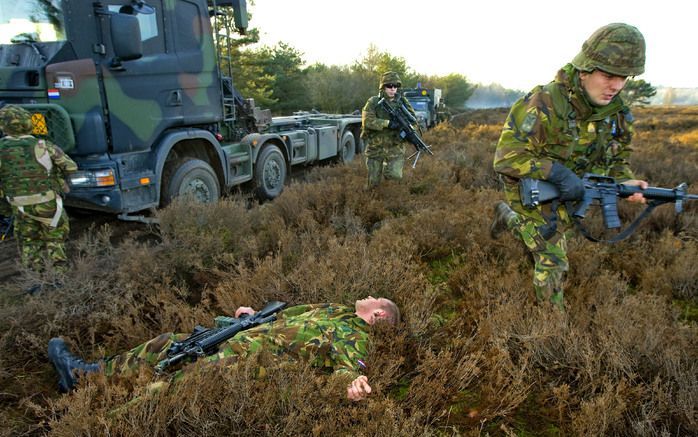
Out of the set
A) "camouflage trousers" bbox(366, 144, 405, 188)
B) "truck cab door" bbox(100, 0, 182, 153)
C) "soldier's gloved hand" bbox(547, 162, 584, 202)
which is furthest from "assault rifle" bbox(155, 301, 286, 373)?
"camouflage trousers" bbox(366, 144, 405, 188)

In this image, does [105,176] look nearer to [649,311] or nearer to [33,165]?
[33,165]

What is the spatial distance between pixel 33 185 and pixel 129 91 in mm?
1432

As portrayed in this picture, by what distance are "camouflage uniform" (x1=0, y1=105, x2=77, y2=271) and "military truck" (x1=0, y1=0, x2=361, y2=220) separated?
315 millimetres

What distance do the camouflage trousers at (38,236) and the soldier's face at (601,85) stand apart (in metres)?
4.61

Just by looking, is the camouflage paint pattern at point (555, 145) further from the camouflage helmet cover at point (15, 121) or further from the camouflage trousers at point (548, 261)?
the camouflage helmet cover at point (15, 121)

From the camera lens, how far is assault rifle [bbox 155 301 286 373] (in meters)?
2.34

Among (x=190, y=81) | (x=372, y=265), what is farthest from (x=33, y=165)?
(x=372, y=265)

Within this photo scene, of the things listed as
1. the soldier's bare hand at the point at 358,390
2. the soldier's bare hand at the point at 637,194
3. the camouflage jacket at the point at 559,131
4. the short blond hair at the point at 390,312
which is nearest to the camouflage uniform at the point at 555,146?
the camouflage jacket at the point at 559,131

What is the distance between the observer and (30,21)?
4227mm

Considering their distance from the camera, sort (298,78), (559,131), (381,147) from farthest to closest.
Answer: (298,78)
(381,147)
(559,131)

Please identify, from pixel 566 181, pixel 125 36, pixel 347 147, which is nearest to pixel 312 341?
pixel 566 181

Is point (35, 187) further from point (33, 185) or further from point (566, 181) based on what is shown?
point (566, 181)

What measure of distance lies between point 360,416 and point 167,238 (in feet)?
9.33

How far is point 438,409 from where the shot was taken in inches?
91.0
